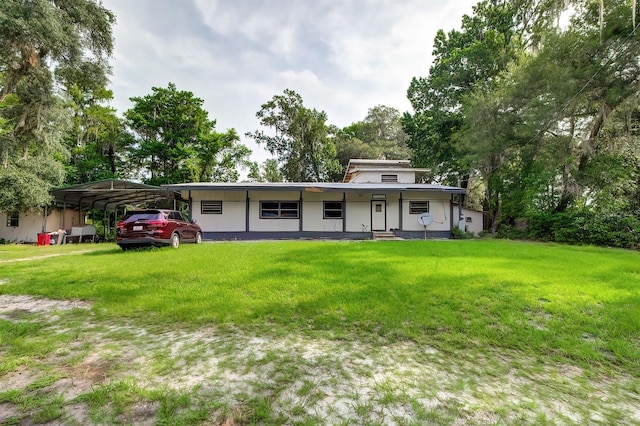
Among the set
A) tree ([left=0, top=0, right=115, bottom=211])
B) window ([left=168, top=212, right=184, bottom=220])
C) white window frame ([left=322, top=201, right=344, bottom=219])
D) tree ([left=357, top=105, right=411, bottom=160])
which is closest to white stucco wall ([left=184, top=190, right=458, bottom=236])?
white window frame ([left=322, top=201, right=344, bottom=219])

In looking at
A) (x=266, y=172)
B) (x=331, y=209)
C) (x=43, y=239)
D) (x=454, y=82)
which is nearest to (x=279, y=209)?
(x=331, y=209)

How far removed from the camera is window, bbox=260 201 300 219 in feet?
53.1

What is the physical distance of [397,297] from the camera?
14.0 feet

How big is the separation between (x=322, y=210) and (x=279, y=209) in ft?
7.97

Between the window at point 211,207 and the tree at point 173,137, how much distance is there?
1027 centimetres

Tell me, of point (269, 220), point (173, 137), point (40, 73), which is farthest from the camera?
point (173, 137)

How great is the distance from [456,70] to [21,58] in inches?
1025

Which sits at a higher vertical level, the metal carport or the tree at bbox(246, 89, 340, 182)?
the tree at bbox(246, 89, 340, 182)

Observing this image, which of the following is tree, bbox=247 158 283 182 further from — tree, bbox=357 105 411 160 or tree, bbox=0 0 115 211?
tree, bbox=0 0 115 211

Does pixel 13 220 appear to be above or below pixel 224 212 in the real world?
below

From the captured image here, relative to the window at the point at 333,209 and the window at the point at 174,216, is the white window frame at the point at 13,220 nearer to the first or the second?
the window at the point at 174,216

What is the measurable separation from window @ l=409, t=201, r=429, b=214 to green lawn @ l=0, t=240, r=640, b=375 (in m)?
9.88

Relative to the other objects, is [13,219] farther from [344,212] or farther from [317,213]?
[344,212]

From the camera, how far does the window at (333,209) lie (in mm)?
16516
